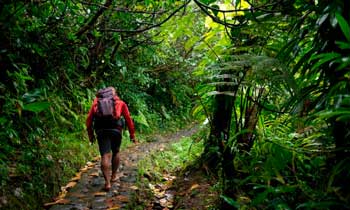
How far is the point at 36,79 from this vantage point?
6.83m

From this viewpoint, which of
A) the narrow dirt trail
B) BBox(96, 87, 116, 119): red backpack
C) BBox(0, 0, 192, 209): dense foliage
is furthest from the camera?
BBox(96, 87, 116, 119): red backpack

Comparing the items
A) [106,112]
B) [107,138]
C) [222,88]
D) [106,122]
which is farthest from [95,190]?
[222,88]

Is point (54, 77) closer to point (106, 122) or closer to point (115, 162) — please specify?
point (106, 122)

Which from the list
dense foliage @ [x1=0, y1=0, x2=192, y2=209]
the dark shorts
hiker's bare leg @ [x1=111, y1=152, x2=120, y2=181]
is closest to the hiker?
the dark shorts

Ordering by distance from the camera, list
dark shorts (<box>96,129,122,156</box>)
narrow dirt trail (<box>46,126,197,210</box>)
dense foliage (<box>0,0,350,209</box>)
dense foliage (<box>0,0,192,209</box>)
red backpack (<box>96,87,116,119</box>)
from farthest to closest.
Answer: dark shorts (<box>96,129,122,156</box>) → red backpack (<box>96,87,116,119</box>) → narrow dirt trail (<box>46,126,197,210</box>) → dense foliage (<box>0,0,192,209</box>) → dense foliage (<box>0,0,350,209</box>)

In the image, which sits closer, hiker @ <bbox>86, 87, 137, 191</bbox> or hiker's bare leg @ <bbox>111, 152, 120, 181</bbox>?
hiker @ <bbox>86, 87, 137, 191</bbox>

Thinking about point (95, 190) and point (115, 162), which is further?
point (115, 162)

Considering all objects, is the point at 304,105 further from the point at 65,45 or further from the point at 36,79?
the point at 36,79

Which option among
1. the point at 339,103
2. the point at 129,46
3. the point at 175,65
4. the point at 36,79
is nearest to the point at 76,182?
the point at 36,79

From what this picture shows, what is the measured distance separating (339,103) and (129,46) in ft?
30.7

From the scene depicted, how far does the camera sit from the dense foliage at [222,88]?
7.29ft

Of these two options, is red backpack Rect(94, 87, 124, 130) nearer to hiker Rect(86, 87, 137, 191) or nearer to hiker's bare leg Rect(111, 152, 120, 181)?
hiker Rect(86, 87, 137, 191)

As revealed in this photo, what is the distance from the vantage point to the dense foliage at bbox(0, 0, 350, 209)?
2.22 meters

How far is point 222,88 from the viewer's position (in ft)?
15.0
